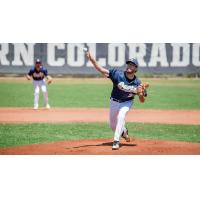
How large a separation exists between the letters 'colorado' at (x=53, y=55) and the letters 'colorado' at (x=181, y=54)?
5.69 feet

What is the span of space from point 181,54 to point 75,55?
175 cm

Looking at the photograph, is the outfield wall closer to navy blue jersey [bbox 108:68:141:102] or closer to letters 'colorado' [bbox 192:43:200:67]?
letters 'colorado' [bbox 192:43:200:67]

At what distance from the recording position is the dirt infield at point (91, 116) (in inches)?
422

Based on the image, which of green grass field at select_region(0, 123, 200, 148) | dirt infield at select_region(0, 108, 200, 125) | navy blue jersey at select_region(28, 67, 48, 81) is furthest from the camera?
dirt infield at select_region(0, 108, 200, 125)

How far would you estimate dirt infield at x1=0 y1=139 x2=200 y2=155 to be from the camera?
26.9 ft

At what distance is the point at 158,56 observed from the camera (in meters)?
9.13

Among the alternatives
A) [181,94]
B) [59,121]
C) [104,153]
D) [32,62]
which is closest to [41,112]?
[59,121]

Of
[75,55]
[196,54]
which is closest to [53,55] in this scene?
[75,55]

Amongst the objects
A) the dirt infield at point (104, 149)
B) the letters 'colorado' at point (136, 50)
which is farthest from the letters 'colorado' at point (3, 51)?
the letters 'colorado' at point (136, 50)

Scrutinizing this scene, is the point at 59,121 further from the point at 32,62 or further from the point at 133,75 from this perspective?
the point at 133,75

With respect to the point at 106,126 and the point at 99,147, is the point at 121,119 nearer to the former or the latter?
the point at 99,147

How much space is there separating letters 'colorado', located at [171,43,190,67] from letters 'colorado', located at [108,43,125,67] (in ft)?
2.58

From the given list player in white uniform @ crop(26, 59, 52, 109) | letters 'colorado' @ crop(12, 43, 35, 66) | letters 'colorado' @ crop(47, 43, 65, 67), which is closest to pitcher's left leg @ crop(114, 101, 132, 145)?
letters 'colorado' @ crop(47, 43, 65, 67)

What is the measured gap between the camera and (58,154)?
8219 millimetres
